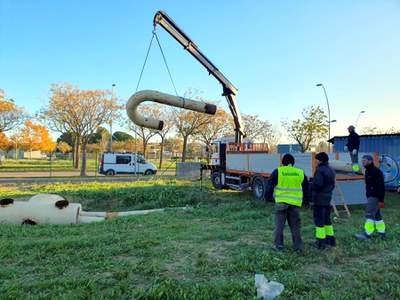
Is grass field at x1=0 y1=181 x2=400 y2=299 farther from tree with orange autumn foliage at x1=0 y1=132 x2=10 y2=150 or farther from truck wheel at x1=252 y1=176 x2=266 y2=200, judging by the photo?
tree with orange autumn foliage at x1=0 y1=132 x2=10 y2=150

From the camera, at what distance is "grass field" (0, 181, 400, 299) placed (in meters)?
3.92

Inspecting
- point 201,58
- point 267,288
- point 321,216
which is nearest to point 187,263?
point 267,288

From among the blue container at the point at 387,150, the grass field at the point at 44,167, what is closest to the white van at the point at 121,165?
the grass field at the point at 44,167

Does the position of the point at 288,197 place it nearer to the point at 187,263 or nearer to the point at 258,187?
the point at 187,263

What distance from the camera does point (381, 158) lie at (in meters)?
15.0

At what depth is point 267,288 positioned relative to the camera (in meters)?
3.95

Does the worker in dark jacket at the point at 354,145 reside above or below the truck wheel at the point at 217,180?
above

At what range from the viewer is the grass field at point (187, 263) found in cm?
392

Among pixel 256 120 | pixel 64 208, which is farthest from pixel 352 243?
pixel 256 120

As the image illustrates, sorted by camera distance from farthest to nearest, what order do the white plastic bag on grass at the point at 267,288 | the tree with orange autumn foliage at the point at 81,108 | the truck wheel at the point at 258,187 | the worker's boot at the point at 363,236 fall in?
1. the tree with orange autumn foliage at the point at 81,108
2. the truck wheel at the point at 258,187
3. the worker's boot at the point at 363,236
4. the white plastic bag on grass at the point at 267,288

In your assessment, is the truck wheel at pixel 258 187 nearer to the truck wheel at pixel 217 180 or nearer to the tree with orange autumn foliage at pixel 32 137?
the truck wheel at pixel 217 180

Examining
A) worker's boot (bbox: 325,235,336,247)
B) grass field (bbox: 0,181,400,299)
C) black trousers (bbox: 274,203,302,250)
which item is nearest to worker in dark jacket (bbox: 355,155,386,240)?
grass field (bbox: 0,181,400,299)

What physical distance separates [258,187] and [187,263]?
776 cm

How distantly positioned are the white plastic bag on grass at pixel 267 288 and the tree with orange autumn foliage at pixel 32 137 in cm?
4535
